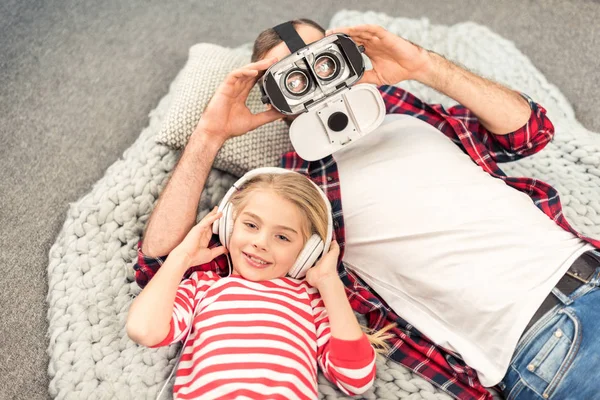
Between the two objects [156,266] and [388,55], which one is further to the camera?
[388,55]

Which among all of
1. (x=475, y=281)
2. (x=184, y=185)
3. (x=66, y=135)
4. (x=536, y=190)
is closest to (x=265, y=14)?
(x=66, y=135)

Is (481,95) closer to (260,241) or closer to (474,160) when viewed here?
(474,160)

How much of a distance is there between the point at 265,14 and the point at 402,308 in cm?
118

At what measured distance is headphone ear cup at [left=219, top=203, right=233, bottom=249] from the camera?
3.25 feet

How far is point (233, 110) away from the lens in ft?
3.71

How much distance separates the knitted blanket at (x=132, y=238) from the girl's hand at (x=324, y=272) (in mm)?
179

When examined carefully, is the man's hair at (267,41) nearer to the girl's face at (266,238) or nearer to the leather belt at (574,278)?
the girl's face at (266,238)

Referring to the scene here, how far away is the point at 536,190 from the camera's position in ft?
3.65

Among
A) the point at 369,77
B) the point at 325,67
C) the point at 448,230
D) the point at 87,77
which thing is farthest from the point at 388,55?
the point at 87,77

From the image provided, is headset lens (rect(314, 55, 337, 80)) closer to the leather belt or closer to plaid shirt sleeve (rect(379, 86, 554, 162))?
plaid shirt sleeve (rect(379, 86, 554, 162))

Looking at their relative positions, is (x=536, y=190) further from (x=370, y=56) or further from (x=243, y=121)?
(x=243, y=121)

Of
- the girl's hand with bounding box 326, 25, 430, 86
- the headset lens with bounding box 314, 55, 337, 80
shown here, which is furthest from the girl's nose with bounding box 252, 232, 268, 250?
the girl's hand with bounding box 326, 25, 430, 86

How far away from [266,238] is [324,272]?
0.13m

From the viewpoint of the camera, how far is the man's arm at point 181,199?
1027mm
